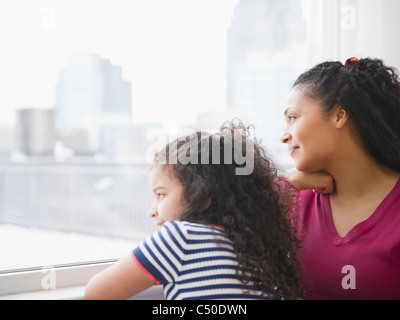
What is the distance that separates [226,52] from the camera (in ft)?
5.07

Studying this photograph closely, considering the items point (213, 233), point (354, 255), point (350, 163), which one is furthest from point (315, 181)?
point (213, 233)

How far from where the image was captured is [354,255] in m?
1.04

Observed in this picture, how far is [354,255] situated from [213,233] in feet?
1.30

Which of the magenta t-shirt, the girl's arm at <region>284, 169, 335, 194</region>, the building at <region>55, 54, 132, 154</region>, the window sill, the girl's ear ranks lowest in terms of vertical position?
the window sill

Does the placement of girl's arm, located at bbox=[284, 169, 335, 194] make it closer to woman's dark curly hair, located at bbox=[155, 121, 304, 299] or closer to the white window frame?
woman's dark curly hair, located at bbox=[155, 121, 304, 299]

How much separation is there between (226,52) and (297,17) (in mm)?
312

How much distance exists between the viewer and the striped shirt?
0.84 metres

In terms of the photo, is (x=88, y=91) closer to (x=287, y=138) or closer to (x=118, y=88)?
(x=118, y=88)

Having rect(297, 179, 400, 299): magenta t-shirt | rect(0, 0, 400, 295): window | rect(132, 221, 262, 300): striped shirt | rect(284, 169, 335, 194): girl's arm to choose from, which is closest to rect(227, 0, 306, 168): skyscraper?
rect(0, 0, 400, 295): window

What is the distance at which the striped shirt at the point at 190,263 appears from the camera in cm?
84

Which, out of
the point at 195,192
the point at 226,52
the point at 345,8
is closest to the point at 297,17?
the point at 345,8

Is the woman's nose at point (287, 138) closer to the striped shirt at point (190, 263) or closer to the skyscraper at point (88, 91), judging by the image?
the striped shirt at point (190, 263)

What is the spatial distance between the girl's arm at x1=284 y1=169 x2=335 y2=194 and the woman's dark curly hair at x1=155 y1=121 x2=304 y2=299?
0.55 feet

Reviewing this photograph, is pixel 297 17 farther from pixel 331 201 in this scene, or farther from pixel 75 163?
pixel 75 163
